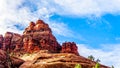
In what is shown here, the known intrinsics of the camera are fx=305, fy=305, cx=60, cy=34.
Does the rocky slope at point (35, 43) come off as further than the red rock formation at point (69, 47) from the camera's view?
No

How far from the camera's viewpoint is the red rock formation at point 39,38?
160 meters

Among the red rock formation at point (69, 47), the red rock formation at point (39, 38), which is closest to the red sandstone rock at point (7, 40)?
the red rock formation at point (39, 38)

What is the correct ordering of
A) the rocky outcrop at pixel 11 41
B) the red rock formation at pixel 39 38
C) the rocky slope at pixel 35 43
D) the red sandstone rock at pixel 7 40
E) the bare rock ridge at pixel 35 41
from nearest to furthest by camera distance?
the rocky slope at pixel 35 43 < the red rock formation at pixel 39 38 < the bare rock ridge at pixel 35 41 < the rocky outcrop at pixel 11 41 < the red sandstone rock at pixel 7 40

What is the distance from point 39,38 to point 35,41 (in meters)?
4.77

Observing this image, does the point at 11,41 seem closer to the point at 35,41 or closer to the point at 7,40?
the point at 7,40

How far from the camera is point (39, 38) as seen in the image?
166 metres

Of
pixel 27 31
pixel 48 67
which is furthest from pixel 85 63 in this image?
pixel 27 31

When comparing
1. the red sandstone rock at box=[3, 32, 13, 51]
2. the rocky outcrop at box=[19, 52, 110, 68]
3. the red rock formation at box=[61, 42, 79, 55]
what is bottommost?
the rocky outcrop at box=[19, 52, 110, 68]

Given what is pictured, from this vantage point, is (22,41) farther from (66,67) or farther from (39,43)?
(66,67)

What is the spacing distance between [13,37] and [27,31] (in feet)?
29.3

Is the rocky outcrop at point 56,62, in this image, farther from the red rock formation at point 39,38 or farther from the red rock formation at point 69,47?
the red rock formation at point 69,47

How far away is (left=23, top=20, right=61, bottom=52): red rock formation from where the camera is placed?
159875mm

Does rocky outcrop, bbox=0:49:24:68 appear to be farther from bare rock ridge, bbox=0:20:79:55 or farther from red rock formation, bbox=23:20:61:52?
red rock formation, bbox=23:20:61:52

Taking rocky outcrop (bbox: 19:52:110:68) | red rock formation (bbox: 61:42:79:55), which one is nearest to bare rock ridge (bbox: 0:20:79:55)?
red rock formation (bbox: 61:42:79:55)
